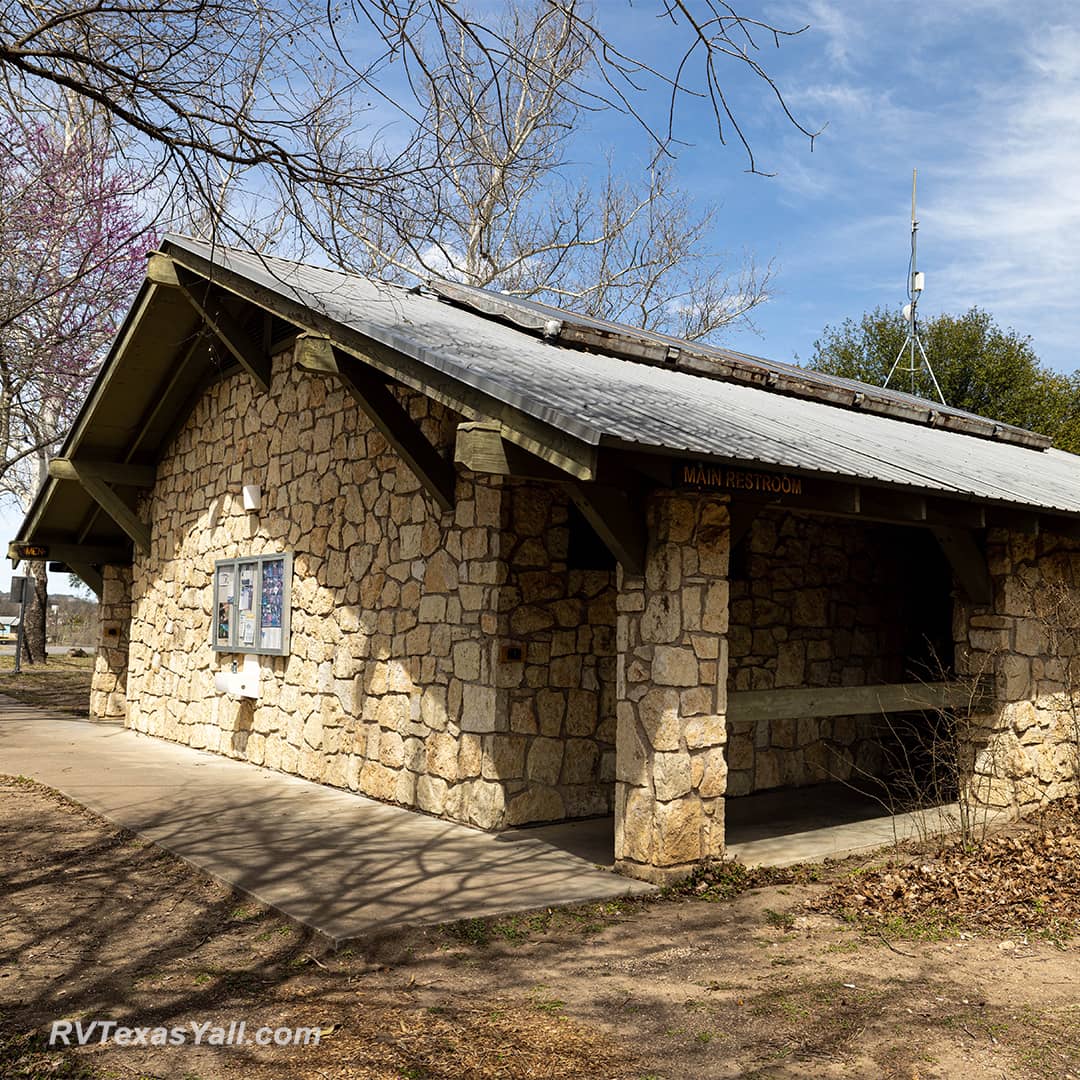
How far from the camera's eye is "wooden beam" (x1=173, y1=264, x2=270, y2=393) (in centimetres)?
1026

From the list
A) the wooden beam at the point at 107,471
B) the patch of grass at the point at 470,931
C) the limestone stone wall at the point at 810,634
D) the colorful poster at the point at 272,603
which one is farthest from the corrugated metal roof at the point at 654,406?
the wooden beam at the point at 107,471

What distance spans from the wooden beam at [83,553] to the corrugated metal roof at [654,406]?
642 centimetres

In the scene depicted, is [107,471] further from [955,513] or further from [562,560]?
[955,513]

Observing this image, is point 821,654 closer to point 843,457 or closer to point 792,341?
point 843,457

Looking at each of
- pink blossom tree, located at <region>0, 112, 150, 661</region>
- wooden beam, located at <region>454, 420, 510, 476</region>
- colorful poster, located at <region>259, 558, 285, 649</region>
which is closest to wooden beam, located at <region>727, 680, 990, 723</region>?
wooden beam, located at <region>454, 420, 510, 476</region>

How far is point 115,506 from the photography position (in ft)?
44.4

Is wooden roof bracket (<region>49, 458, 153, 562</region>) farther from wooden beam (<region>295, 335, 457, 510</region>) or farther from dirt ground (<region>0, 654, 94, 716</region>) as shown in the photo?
wooden beam (<region>295, 335, 457, 510</region>)

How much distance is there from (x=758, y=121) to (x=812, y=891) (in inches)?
173

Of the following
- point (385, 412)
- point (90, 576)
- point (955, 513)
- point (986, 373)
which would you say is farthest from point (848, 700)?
point (986, 373)

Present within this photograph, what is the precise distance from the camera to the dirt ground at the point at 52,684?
17484 millimetres

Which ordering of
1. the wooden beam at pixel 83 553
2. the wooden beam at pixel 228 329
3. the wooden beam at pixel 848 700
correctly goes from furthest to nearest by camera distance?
1. the wooden beam at pixel 83 553
2. the wooden beam at pixel 228 329
3. the wooden beam at pixel 848 700

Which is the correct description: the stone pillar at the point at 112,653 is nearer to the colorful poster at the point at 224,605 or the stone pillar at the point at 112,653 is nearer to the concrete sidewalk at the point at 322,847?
the colorful poster at the point at 224,605

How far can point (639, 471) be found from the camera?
612 centimetres

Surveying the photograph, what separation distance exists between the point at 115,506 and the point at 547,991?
10.5m
